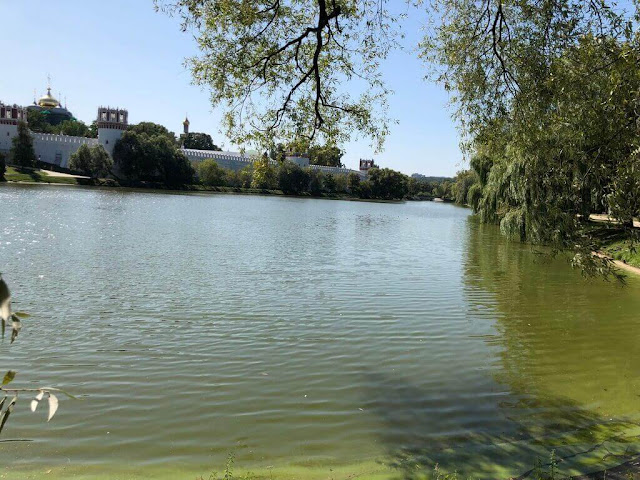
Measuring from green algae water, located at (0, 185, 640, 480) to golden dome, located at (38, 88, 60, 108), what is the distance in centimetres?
11398

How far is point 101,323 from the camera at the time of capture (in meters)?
8.36

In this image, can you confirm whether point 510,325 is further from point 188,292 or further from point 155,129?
point 155,129

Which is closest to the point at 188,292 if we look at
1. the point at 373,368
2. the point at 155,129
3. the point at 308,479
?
the point at 373,368

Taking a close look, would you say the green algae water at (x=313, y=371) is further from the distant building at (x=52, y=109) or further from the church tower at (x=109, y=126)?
the distant building at (x=52, y=109)

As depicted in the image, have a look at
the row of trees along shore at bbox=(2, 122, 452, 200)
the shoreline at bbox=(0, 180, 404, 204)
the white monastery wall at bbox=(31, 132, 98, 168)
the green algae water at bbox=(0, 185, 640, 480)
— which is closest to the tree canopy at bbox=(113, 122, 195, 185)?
the row of trees along shore at bbox=(2, 122, 452, 200)

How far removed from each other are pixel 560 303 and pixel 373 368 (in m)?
6.57

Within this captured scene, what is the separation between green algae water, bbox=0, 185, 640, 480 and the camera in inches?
176

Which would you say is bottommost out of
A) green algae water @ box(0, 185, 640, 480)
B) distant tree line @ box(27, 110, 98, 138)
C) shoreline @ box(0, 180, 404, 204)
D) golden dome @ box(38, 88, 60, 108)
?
green algae water @ box(0, 185, 640, 480)

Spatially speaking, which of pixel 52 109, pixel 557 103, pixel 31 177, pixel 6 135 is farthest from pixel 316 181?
pixel 557 103

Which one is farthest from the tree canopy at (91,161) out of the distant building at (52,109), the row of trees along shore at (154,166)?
the distant building at (52,109)

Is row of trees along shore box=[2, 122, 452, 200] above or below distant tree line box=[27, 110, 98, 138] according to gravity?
below

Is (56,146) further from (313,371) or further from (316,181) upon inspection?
(313,371)

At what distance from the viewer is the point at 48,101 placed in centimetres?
11256

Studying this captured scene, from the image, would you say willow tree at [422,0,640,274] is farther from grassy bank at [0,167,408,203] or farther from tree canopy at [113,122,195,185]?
tree canopy at [113,122,195,185]
